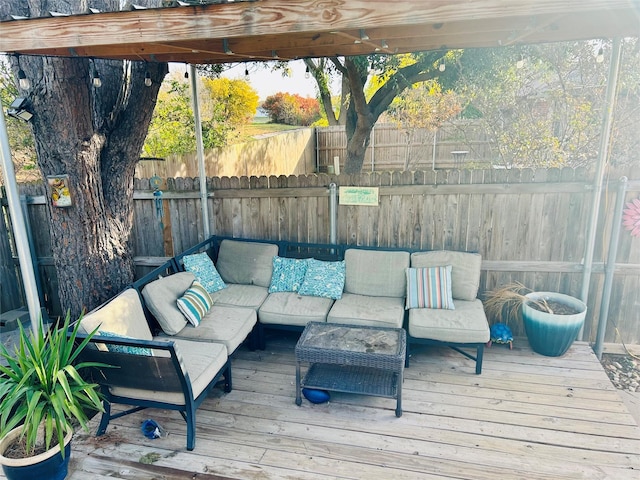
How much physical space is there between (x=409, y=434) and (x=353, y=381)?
518 millimetres

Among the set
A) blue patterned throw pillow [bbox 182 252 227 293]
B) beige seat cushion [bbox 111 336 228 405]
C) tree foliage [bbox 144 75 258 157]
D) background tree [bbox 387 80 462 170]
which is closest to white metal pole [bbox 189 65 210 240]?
blue patterned throw pillow [bbox 182 252 227 293]

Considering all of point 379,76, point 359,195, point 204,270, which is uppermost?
point 379,76

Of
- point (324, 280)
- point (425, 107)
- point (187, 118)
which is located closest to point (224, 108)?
point (187, 118)

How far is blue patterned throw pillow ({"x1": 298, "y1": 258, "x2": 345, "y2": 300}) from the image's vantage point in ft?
13.2

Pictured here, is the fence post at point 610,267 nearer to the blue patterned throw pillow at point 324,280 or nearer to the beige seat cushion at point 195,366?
the blue patterned throw pillow at point 324,280

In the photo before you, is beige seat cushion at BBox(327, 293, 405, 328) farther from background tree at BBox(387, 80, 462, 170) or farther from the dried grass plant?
background tree at BBox(387, 80, 462, 170)

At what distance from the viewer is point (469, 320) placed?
11.5ft

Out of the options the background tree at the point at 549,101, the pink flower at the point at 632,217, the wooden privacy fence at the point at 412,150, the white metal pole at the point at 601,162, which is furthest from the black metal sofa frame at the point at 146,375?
the wooden privacy fence at the point at 412,150

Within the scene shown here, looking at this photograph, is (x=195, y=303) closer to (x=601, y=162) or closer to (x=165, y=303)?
(x=165, y=303)

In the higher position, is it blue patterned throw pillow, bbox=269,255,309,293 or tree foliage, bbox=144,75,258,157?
tree foliage, bbox=144,75,258,157

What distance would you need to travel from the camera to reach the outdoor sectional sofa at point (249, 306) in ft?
8.82

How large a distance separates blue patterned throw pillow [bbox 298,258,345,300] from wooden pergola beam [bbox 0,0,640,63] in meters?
1.95

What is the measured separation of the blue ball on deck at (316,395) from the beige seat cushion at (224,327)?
66 centimetres

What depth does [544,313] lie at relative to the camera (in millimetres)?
3641
